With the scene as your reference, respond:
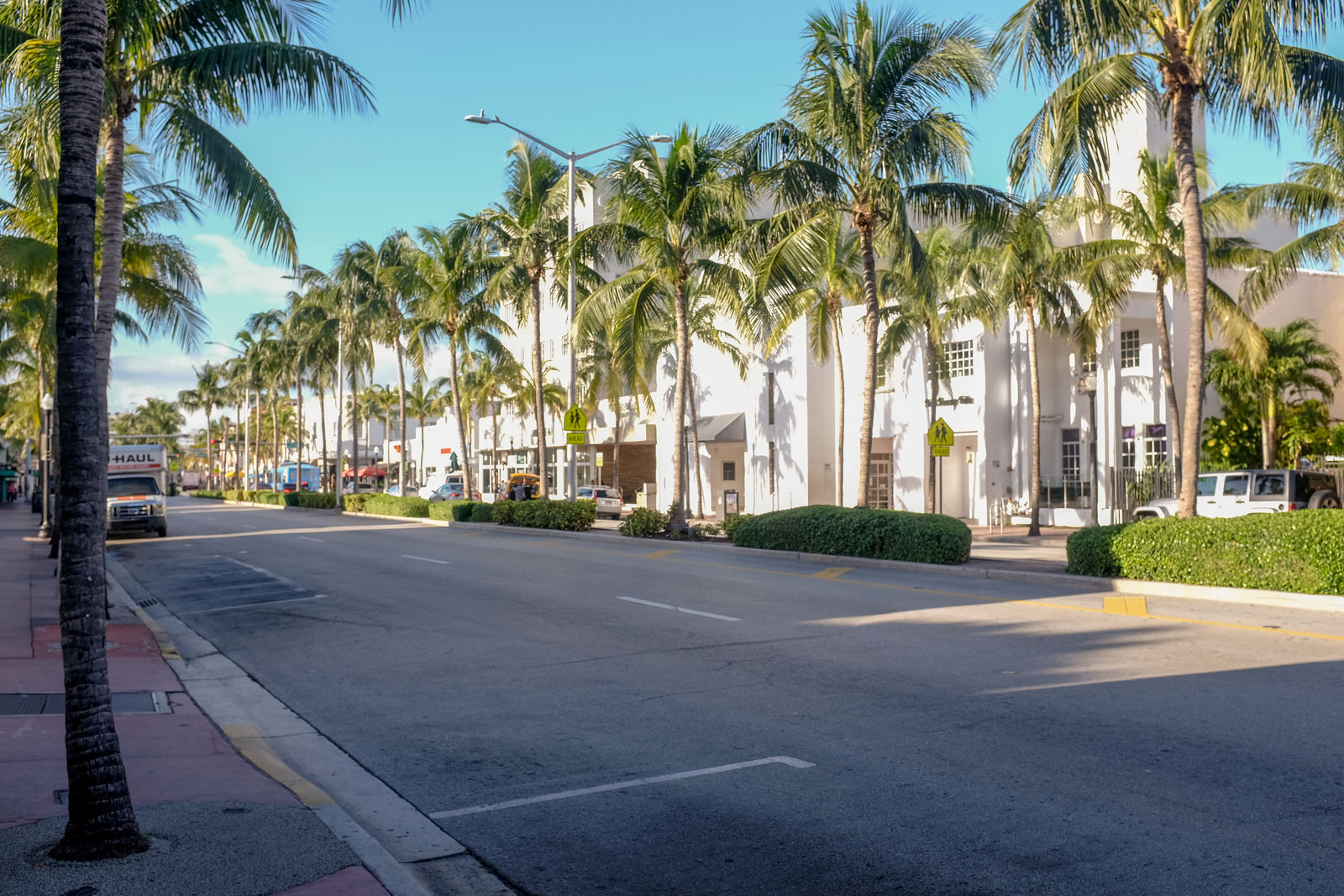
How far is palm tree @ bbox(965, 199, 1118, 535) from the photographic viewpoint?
2816 centimetres

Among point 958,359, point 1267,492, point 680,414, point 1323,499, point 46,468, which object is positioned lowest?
point 1323,499

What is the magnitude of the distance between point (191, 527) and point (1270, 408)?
35.1 meters

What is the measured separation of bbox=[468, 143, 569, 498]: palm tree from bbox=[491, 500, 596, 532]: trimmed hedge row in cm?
126

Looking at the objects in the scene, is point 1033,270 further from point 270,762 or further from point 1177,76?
point 270,762

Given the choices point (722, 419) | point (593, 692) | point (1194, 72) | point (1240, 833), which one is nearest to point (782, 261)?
point (1194, 72)

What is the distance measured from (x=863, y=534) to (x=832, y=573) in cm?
176

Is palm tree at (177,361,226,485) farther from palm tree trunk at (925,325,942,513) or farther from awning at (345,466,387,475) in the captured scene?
palm tree trunk at (925,325,942,513)

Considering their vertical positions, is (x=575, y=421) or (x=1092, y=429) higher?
(x=575, y=421)

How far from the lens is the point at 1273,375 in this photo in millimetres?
32156

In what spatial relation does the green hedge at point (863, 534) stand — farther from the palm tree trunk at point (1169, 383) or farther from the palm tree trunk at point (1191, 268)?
the palm tree trunk at point (1169, 383)

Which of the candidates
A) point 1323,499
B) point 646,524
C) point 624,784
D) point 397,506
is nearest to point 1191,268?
point 1323,499

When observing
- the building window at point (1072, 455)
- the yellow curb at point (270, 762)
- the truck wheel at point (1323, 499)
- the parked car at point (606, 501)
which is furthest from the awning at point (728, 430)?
the yellow curb at point (270, 762)

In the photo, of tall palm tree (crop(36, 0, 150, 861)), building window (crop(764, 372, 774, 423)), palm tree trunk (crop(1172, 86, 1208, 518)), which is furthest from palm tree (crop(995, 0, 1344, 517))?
building window (crop(764, 372, 774, 423))

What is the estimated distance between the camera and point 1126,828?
5.25 meters
